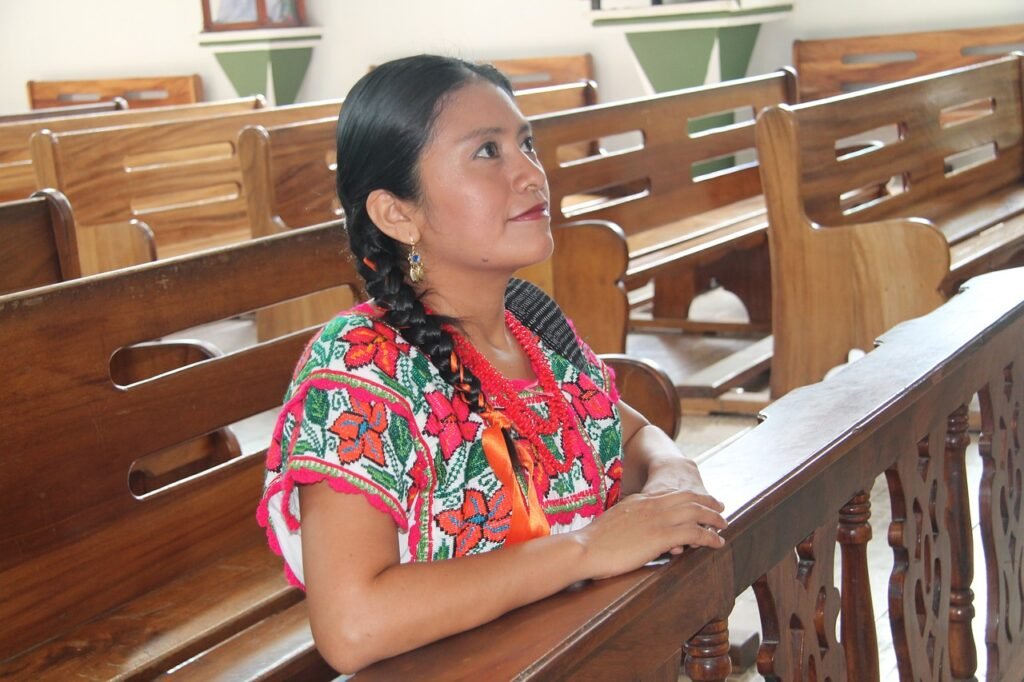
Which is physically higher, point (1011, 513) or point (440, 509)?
point (440, 509)

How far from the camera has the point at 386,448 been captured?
1.28 metres

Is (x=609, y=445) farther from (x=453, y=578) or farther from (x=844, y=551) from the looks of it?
(x=453, y=578)

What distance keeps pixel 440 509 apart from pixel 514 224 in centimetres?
31

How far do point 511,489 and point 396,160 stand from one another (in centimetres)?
37

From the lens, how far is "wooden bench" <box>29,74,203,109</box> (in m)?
7.71

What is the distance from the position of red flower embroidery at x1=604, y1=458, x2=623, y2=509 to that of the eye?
0.42 meters

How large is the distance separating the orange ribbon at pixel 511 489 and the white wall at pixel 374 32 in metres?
3.66

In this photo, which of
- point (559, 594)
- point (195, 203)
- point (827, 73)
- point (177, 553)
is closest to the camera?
point (559, 594)

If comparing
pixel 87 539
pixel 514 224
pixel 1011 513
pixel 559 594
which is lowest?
pixel 1011 513

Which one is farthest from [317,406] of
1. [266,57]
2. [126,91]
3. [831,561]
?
[126,91]

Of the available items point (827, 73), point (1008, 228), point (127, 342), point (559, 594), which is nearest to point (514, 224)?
point (559, 594)

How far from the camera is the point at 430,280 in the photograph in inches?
58.4

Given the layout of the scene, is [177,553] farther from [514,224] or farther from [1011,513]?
[1011,513]

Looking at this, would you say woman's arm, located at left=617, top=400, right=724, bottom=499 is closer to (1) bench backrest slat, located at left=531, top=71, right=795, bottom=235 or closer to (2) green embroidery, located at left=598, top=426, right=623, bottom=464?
(2) green embroidery, located at left=598, top=426, right=623, bottom=464
